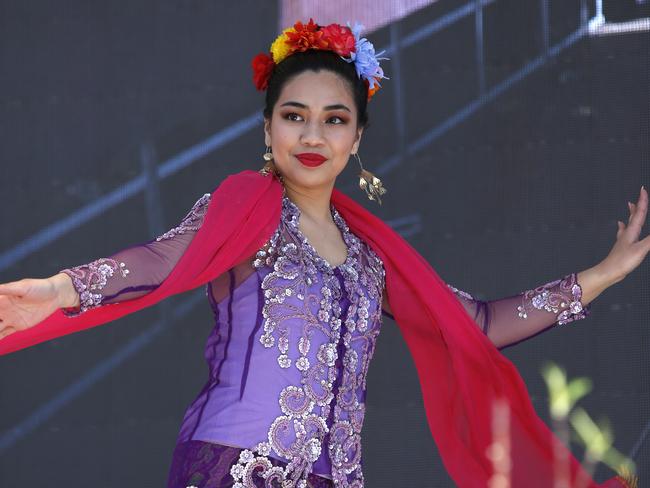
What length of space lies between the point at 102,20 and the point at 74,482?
5.24 ft

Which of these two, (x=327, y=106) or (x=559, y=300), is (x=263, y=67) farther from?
(x=559, y=300)

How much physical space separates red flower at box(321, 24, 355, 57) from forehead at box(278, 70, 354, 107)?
0.06 m

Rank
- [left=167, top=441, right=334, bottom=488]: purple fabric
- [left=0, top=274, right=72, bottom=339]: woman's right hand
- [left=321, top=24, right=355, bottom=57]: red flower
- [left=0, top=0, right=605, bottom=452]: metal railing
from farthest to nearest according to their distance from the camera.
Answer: [left=0, top=0, right=605, bottom=452]: metal railing < [left=321, top=24, right=355, bottom=57]: red flower < [left=167, top=441, right=334, bottom=488]: purple fabric < [left=0, top=274, right=72, bottom=339]: woman's right hand

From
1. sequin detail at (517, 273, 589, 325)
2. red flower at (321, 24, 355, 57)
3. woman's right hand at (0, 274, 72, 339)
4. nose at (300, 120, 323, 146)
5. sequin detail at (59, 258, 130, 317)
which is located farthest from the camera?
sequin detail at (517, 273, 589, 325)

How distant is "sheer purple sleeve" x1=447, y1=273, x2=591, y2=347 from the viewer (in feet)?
9.60

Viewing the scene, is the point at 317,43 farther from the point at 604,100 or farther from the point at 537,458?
the point at 604,100

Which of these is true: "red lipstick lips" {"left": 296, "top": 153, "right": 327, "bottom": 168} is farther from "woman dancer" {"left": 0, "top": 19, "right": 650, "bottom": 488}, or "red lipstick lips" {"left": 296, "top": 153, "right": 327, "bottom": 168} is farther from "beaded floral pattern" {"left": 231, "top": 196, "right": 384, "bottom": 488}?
"beaded floral pattern" {"left": 231, "top": 196, "right": 384, "bottom": 488}

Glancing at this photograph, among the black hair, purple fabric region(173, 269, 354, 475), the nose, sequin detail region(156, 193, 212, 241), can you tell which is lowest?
purple fabric region(173, 269, 354, 475)

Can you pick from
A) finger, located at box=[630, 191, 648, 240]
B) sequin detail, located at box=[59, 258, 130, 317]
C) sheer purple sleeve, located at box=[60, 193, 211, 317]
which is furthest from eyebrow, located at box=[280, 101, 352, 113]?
finger, located at box=[630, 191, 648, 240]

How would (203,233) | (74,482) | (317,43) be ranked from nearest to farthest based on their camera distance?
(203,233)
(317,43)
(74,482)

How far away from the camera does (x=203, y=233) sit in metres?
2.47

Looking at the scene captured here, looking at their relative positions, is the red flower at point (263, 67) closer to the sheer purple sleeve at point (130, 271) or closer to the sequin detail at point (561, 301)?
the sheer purple sleeve at point (130, 271)

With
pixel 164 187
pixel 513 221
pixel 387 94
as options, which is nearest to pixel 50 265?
pixel 164 187

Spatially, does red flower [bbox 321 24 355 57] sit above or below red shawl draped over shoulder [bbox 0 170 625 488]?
above
